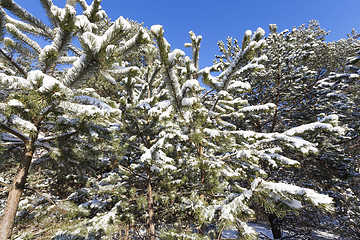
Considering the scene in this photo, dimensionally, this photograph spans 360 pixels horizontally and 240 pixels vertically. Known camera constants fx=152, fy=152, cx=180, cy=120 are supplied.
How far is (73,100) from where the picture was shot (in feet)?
6.40

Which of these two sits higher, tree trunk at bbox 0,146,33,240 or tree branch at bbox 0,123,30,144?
tree branch at bbox 0,123,30,144

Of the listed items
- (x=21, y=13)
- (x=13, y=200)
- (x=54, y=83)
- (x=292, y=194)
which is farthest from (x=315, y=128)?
(x=21, y=13)

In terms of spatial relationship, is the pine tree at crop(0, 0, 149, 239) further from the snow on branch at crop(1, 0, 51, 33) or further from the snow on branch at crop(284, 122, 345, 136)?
the snow on branch at crop(284, 122, 345, 136)

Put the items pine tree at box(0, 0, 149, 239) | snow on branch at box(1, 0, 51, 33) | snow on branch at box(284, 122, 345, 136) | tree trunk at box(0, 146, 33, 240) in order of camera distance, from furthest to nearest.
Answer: snow on branch at box(284, 122, 345, 136), snow on branch at box(1, 0, 51, 33), tree trunk at box(0, 146, 33, 240), pine tree at box(0, 0, 149, 239)

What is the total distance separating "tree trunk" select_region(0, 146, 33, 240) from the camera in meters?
2.02

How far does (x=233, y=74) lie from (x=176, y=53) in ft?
3.12

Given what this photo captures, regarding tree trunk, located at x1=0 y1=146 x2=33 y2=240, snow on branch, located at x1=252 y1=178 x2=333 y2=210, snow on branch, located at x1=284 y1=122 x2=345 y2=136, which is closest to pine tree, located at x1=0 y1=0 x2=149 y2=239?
tree trunk, located at x1=0 y1=146 x2=33 y2=240

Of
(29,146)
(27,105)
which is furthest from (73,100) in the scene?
(29,146)

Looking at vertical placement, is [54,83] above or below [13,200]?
above

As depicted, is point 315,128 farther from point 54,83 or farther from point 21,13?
point 21,13

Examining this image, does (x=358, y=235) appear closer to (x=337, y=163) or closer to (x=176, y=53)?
(x=337, y=163)

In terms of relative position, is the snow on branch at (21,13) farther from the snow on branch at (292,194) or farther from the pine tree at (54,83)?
the snow on branch at (292,194)

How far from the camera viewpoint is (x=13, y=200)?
7.11 ft

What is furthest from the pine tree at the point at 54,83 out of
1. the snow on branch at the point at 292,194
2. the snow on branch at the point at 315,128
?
the snow on branch at the point at 315,128
